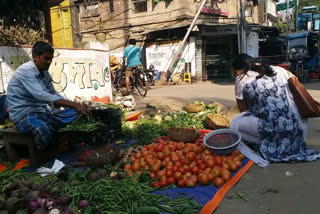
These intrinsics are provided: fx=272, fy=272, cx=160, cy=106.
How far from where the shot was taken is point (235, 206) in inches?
109

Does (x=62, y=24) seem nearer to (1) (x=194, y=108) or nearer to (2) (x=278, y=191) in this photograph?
(1) (x=194, y=108)

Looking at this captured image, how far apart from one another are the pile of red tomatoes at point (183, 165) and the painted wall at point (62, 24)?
19258 millimetres

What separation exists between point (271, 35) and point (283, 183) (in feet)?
66.9

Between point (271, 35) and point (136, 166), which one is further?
point (271, 35)

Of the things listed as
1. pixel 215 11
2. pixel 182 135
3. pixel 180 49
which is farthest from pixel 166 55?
pixel 182 135

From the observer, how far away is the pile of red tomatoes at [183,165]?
316cm

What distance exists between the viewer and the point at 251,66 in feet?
13.1

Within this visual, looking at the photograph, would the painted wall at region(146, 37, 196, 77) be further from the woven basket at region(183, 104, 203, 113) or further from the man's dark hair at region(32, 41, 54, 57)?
the man's dark hair at region(32, 41, 54, 57)

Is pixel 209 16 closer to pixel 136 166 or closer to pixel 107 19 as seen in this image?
pixel 107 19

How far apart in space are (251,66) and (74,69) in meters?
5.08

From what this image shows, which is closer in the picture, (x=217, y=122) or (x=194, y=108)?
(x=217, y=122)

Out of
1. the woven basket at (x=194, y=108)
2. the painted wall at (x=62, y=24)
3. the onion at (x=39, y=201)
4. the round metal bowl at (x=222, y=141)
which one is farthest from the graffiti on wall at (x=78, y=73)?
the painted wall at (x=62, y=24)

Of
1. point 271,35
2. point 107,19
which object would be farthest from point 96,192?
point 271,35

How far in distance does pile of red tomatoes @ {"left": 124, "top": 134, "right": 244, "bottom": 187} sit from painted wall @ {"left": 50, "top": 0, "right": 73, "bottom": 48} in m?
19.3
